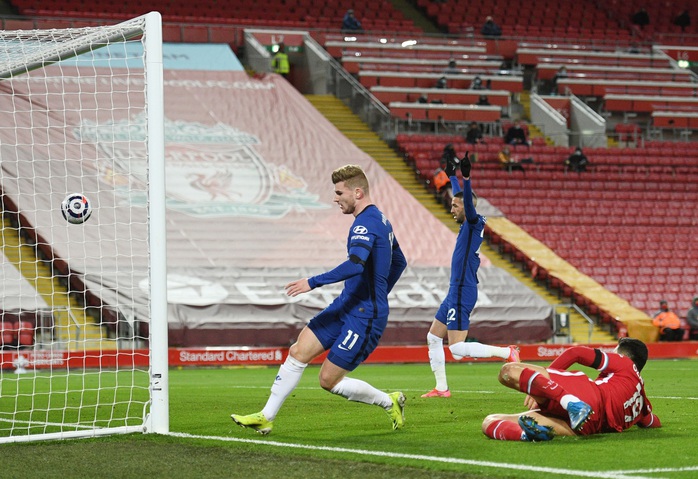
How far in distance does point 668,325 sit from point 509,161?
28.5 ft

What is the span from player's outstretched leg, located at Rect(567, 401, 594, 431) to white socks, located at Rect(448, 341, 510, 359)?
11.6 ft

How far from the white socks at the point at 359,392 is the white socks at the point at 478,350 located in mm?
2513

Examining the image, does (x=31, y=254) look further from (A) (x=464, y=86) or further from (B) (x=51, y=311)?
→ (A) (x=464, y=86)

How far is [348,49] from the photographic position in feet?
121

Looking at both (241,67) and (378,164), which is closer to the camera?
(378,164)

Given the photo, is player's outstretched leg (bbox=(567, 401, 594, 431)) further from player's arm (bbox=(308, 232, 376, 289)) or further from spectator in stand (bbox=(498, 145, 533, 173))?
spectator in stand (bbox=(498, 145, 533, 173))

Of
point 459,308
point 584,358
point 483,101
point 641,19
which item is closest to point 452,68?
point 483,101

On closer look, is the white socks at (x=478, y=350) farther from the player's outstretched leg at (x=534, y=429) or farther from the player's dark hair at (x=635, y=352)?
the player's outstretched leg at (x=534, y=429)

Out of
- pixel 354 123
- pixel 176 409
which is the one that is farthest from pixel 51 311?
pixel 354 123

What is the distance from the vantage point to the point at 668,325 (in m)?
25.5

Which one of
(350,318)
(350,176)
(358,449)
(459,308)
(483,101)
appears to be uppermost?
(483,101)

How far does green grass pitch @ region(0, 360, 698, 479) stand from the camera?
6.59m

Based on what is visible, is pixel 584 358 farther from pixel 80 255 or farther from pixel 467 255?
pixel 80 255

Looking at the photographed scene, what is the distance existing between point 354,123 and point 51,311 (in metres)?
15.5
